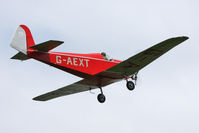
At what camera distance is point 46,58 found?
17.4m

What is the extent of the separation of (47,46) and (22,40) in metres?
1.63

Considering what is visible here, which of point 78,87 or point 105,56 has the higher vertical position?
point 105,56

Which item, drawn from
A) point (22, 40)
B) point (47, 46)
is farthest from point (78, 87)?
point (22, 40)

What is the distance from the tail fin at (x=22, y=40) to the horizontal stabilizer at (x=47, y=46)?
74 cm

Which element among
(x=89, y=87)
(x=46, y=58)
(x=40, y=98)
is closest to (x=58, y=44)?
(x=46, y=58)

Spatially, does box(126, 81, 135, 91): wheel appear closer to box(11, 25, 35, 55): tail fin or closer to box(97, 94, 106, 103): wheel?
box(97, 94, 106, 103): wheel

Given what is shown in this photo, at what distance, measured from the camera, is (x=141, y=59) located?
A: 17.8 meters

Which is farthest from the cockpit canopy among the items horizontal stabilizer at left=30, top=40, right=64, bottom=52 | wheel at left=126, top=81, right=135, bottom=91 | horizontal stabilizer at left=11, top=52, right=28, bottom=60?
horizontal stabilizer at left=11, top=52, right=28, bottom=60

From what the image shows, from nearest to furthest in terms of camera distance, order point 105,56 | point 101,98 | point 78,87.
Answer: point 105,56
point 101,98
point 78,87

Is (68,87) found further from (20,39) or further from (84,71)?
(20,39)

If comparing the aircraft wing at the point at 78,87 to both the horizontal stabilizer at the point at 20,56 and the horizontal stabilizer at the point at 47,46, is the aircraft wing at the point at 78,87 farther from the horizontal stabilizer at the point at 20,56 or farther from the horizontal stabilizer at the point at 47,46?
the horizontal stabilizer at the point at 20,56

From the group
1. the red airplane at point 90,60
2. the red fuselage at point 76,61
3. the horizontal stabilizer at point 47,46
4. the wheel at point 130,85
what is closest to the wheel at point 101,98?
the red airplane at point 90,60

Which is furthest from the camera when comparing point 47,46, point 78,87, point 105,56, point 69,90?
point 69,90

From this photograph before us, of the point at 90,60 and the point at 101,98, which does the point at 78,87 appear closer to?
the point at 101,98
